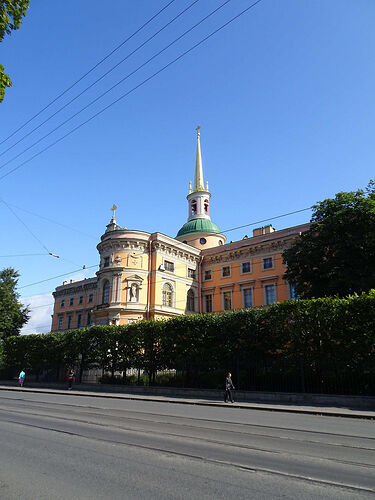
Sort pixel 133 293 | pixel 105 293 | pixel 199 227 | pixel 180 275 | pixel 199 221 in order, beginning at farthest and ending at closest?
1. pixel 199 221
2. pixel 199 227
3. pixel 180 275
4. pixel 105 293
5. pixel 133 293

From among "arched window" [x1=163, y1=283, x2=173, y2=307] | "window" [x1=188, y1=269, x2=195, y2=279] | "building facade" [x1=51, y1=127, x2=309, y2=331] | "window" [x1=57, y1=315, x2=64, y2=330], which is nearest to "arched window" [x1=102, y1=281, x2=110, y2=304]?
"building facade" [x1=51, y1=127, x2=309, y2=331]

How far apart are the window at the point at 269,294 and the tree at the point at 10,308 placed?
3332 cm

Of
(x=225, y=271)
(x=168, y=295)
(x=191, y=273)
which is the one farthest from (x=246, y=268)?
(x=168, y=295)

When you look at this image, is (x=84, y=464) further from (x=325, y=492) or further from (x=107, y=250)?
(x=107, y=250)

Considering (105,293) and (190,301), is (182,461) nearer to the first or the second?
(105,293)

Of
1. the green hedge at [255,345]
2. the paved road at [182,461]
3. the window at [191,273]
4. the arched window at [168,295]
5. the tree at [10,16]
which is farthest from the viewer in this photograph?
the window at [191,273]

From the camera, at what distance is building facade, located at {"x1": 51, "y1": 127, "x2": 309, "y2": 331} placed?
132 feet

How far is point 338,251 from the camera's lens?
25.1m

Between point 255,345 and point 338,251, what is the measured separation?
935cm

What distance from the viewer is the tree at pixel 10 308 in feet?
156

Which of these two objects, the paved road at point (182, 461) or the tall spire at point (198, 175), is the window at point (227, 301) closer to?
the tall spire at point (198, 175)

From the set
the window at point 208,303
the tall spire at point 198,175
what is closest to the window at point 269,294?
the window at point 208,303

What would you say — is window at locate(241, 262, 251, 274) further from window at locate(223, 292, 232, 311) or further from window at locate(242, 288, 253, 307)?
window at locate(223, 292, 232, 311)

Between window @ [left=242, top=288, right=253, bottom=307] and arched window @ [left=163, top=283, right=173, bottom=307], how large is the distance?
8750 mm
